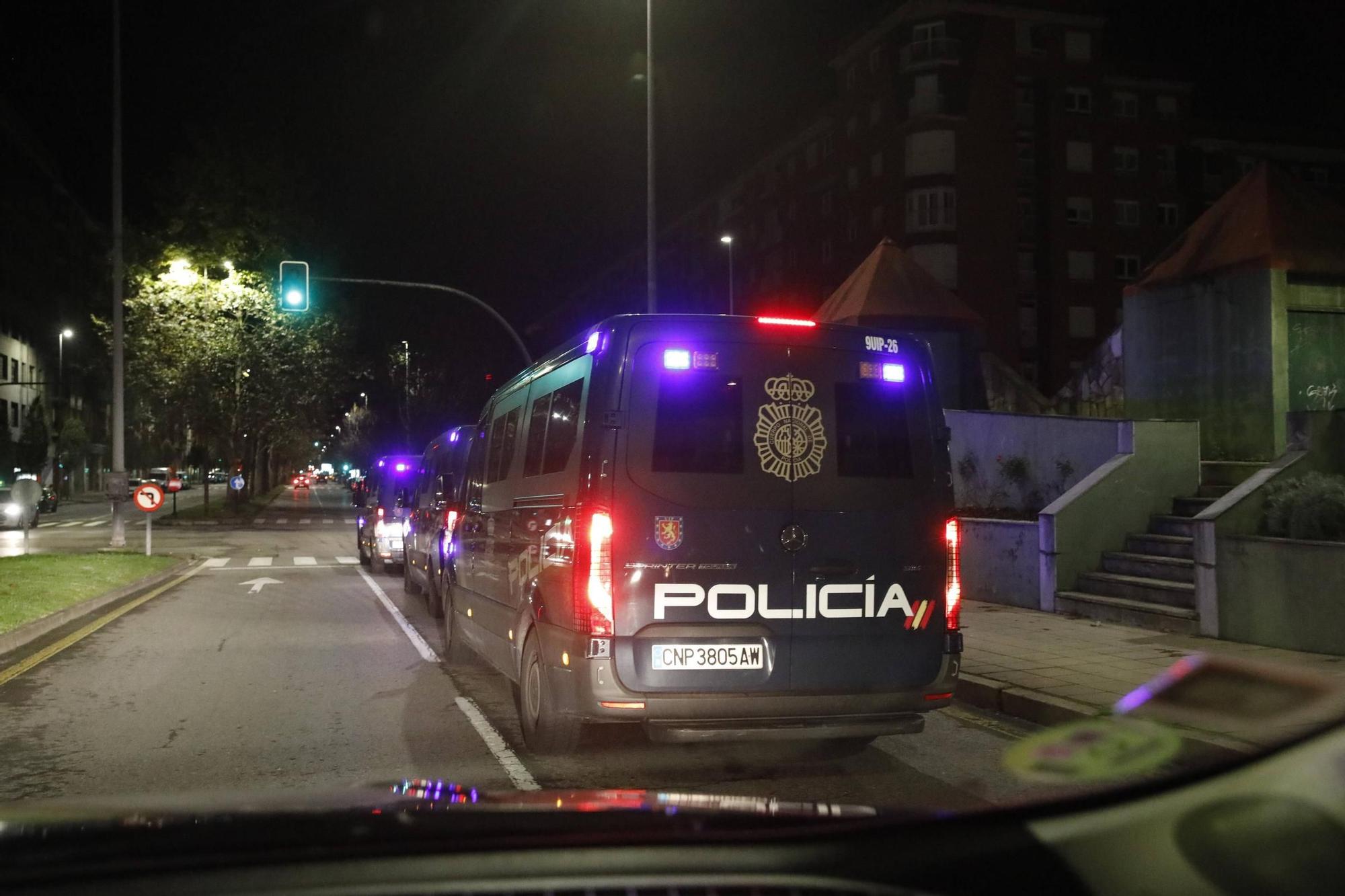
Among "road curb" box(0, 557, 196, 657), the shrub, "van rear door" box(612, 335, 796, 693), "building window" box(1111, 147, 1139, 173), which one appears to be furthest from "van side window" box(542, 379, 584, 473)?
"building window" box(1111, 147, 1139, 173)

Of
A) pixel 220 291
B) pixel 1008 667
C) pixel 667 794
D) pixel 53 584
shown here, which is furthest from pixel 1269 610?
pixel 220 291

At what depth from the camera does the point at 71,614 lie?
1369 cm

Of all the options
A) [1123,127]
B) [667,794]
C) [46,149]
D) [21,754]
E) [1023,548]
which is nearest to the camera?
[667,794]

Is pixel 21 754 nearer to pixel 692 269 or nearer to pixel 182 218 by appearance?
pixel 182 218

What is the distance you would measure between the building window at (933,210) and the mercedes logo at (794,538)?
44.9 meters

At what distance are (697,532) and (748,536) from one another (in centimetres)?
27

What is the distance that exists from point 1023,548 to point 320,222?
34092 millimetres

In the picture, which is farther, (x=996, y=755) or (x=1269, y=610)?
(x=1269, y=610)

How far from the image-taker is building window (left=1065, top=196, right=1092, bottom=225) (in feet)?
173

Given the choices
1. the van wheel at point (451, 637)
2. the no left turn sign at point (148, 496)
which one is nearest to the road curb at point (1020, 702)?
the van wheel at point (451, 637)

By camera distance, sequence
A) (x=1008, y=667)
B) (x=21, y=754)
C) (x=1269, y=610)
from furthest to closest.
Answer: (x=1269, y=610)
(x=1008, y=667)
(x=21, y=754)

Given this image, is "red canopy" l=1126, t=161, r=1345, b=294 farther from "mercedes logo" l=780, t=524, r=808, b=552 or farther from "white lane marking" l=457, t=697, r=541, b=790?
"white lane marking" l=457, t=697, r=541, b=790

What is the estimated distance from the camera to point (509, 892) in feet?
6.37

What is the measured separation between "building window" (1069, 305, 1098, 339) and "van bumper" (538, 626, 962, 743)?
4977 centimetres
